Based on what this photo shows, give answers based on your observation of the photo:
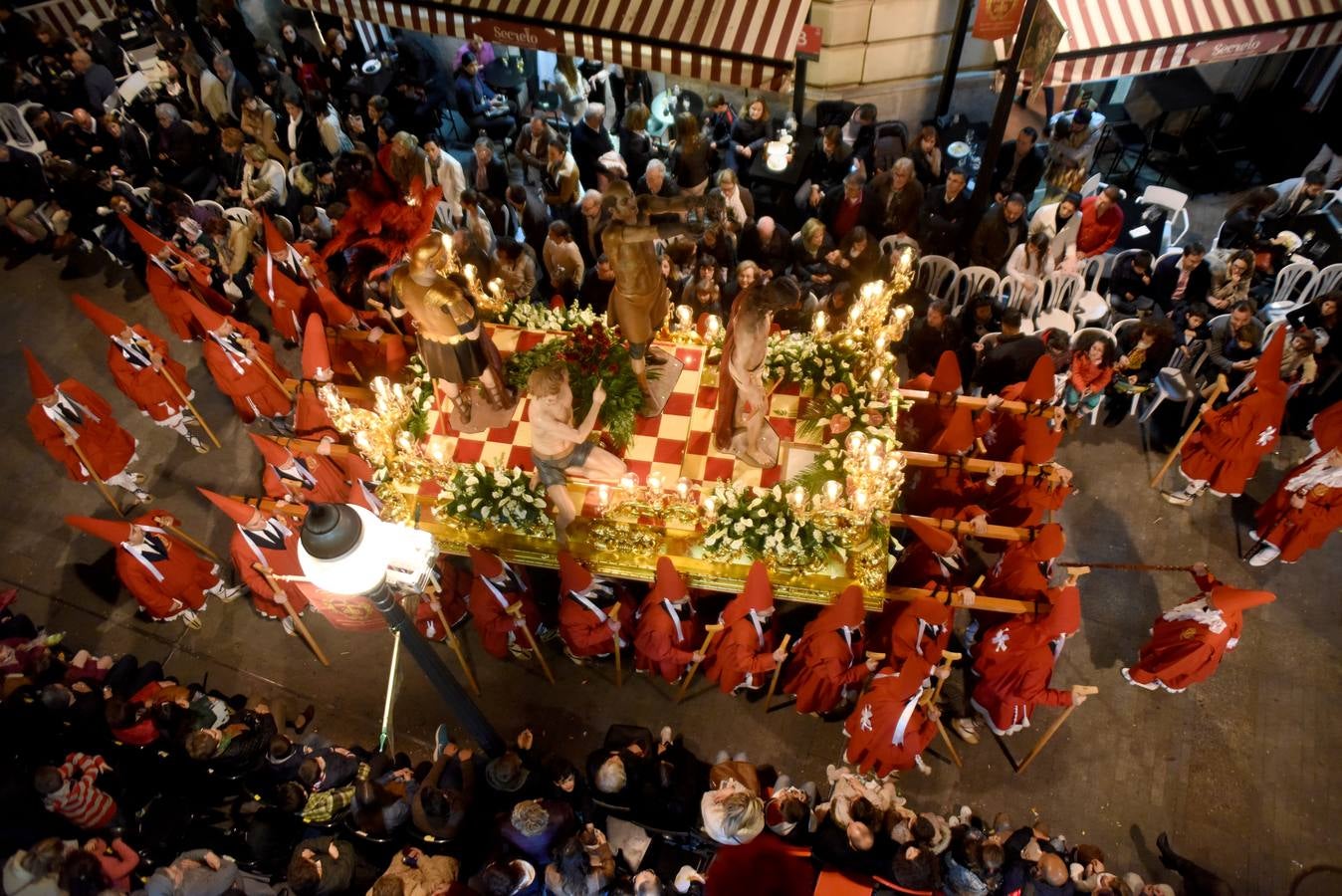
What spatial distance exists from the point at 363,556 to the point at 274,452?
3.88m

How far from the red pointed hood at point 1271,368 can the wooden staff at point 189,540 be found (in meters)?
10.3

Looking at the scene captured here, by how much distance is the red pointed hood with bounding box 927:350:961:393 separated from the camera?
25.6 feet

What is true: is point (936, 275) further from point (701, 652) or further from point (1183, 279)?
point (701, 652)

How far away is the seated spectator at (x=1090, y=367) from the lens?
8367 millimetres

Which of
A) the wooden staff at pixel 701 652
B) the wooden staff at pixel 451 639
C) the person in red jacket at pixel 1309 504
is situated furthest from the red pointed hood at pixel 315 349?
the person in red jacket at pixel 1309 504

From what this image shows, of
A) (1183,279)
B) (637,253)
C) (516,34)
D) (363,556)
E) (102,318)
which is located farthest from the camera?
(516,34)

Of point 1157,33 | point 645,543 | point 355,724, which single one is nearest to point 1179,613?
point 645,543

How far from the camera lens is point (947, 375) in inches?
310

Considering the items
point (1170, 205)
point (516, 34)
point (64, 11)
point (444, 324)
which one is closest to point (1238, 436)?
point (1170, 205)

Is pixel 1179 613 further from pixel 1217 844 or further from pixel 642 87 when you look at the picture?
pixel 642 87

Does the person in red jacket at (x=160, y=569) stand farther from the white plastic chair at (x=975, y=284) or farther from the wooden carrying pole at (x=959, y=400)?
the white plastic chair at (x=975, y=284)

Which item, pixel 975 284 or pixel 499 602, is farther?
pixel 975 284

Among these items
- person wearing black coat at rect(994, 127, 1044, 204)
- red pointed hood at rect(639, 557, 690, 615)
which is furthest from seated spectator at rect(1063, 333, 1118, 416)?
red pointed hood at rect(639, 557, 690, 615)

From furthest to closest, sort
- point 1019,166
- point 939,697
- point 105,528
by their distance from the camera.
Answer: point 1019,166
point 939,697
point 105,528
